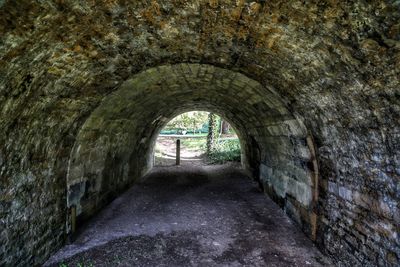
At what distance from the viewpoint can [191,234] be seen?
5773mm

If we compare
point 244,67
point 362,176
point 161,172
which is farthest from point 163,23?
point 161,172

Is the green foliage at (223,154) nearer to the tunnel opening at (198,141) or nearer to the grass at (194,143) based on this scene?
the tunnel opening at (198,141)

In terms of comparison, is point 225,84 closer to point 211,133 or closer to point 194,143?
point 211,133

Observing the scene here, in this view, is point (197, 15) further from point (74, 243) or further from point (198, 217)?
point (198, 217)

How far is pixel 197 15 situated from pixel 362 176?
293cm

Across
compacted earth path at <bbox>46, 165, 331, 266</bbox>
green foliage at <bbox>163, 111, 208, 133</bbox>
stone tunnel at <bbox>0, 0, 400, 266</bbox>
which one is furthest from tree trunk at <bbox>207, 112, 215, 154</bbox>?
green foliage at <bbox>163, 111, 208, 133</bbox>

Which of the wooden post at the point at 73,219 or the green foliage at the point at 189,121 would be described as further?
the green foliage at the point at 189,121

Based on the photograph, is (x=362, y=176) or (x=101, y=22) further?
(x=362, y=176)

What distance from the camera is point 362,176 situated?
3.75m

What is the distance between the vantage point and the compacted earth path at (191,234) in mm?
4664

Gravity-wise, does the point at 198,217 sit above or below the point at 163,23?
below

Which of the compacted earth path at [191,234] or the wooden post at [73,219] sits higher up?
the wooden post at [73,219]

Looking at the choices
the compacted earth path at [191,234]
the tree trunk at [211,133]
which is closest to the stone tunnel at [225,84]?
the compacted earth path at [191,234]

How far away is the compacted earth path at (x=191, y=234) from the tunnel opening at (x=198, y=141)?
7.60 m
